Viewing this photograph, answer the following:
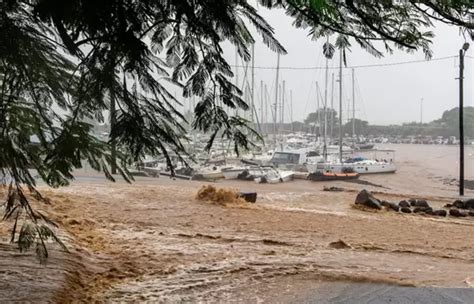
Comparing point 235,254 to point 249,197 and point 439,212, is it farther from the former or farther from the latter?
point 439,212

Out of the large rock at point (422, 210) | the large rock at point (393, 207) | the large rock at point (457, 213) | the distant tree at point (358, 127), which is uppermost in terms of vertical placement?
the distant tree at point (358, 127)

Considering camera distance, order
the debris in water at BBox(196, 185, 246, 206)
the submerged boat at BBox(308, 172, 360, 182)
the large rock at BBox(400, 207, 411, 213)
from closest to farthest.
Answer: the debris in water at BBox(196, 185, 246, 206) < the large rock at BBox(400, 207, 411, 213) < the submerged boat at BBox(308, 172, 360, 182)

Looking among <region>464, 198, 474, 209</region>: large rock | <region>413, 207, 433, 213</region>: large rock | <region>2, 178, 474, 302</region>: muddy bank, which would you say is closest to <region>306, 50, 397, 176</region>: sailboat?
<region>464, 198, 474, 209</region>: large rock

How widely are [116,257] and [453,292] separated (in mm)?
4603

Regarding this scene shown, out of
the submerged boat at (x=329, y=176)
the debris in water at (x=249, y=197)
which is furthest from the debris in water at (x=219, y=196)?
the submerged boat at (x=329, y=176)

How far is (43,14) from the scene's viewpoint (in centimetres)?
309

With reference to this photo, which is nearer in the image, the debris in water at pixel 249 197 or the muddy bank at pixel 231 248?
the muddy bank at pixel 231 248

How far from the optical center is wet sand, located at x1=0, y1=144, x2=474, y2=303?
6.11m

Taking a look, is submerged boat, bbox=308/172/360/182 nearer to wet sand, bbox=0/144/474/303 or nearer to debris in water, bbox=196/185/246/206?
wet sand, bbox=0/144/474/303

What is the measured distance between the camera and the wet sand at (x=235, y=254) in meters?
6.11

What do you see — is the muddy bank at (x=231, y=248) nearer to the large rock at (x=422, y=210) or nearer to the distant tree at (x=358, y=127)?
the large rock at (x=422, y=210)

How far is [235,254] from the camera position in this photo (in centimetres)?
846

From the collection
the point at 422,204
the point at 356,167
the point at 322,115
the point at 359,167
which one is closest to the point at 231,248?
the point at 422,204

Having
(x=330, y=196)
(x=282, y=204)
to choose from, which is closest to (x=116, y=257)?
(x=282, y=204)
